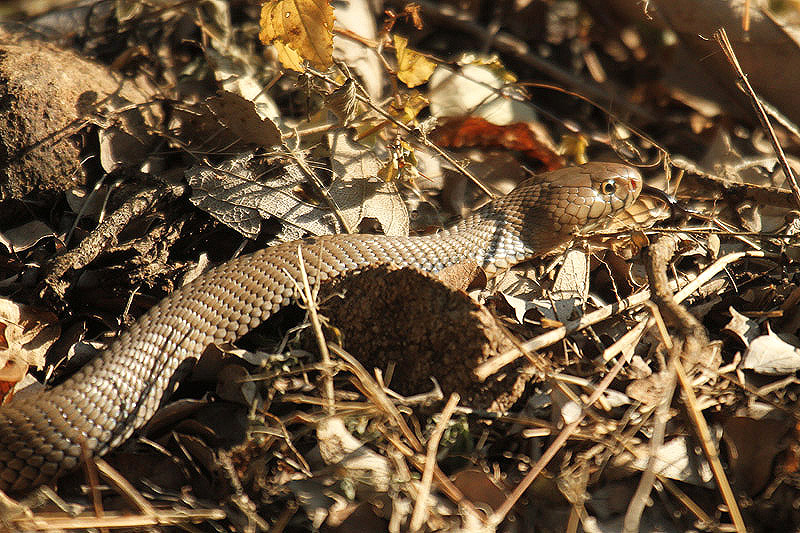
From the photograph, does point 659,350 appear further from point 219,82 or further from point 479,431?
point 219,82

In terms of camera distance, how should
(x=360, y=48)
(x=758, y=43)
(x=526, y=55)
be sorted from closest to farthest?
1. (x=758, y=43)
2. (x=360, y=48)
3. (x=526, y=55)

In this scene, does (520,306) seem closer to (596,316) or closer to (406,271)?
(596,316)

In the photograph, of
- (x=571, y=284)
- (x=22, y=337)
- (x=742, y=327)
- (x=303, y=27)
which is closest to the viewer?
(x=742, y=327)

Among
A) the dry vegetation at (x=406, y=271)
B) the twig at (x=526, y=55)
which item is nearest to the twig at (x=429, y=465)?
the dry vegetation at (x=406, y=271)

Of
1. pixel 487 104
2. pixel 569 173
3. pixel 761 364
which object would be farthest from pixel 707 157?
pixel 761 364

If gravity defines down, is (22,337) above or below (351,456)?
above

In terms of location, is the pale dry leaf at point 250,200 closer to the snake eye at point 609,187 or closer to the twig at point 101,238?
the twig at point 101,238

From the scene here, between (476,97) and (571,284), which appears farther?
(476,97)

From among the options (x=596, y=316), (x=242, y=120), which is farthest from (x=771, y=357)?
(x=242, y=120)
